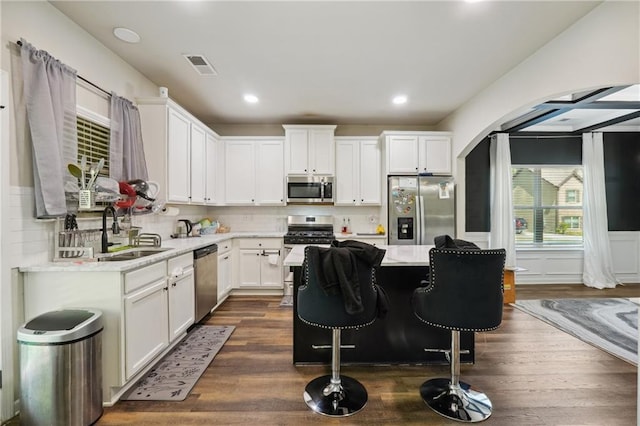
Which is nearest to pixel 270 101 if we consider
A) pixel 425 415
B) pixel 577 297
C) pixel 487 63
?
pixel 487 63

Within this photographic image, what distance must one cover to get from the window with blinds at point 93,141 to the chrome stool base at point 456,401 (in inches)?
133

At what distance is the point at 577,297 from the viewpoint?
4379 mm

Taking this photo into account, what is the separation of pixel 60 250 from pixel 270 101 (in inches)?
115

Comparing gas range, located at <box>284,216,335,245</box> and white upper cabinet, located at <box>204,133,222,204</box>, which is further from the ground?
white upper cabinet, located at <box>204,133,222,204</box>

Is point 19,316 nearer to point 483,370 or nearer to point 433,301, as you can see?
point 433,301

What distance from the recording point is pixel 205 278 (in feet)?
11.1

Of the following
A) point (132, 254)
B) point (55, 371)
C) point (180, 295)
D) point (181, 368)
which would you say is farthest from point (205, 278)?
point (55, 371)

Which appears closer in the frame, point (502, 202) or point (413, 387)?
point (413, 387)

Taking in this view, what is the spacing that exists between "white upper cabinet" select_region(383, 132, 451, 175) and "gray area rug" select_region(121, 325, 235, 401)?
3390 millimetres

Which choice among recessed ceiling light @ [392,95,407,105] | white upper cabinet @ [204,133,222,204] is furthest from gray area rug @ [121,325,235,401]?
recessed ceiling light @ [392,95,407,105]

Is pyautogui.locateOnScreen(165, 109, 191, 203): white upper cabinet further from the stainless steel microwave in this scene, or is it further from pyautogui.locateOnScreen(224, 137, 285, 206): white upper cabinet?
the stainless steel microwave

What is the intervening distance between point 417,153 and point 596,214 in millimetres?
3400

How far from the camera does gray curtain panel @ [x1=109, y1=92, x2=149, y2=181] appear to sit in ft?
9.07

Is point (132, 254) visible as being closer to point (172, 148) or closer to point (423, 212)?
point (172, 148)
